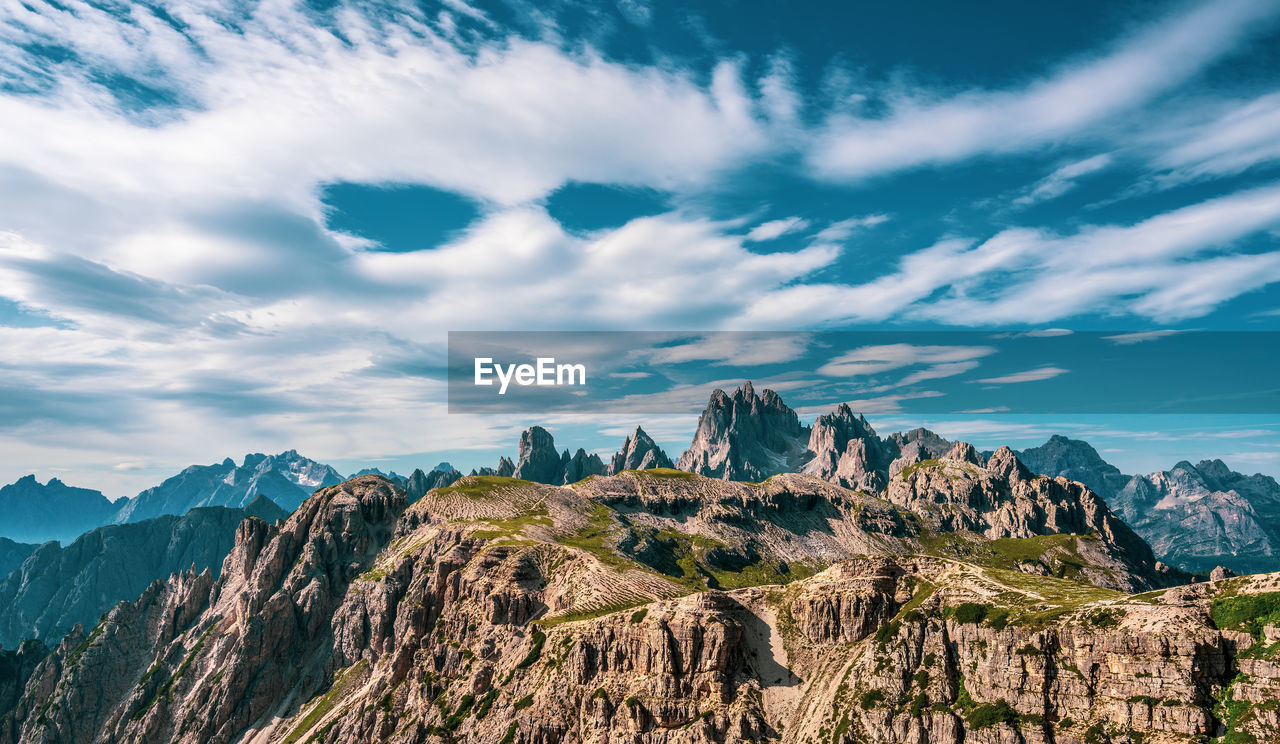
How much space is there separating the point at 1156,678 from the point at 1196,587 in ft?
76.7

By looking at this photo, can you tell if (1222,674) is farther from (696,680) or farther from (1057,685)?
(696,680)

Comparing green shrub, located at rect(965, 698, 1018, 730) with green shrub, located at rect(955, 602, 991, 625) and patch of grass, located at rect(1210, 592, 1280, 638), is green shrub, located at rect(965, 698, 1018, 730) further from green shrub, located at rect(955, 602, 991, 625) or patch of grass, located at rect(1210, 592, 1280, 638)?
patch of grass, located at rect(1210, 592, 1280, 638)

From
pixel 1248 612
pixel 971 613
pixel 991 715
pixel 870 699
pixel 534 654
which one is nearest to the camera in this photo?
pixel 1248 612

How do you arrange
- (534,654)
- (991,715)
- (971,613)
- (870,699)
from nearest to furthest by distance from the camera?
(991,715)
(971,613)
(870,699)
(534,654)

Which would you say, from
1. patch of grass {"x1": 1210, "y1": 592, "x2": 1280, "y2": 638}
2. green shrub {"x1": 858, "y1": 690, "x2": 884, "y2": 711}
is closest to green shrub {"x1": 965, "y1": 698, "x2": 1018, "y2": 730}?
green shrub {"x1": 858, "y1": 690, "x2": 884, "y2": 711}

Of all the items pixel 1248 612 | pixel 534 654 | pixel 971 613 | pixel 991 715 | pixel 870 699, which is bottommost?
pixel 534 654

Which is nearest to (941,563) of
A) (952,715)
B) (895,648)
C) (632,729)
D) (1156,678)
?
(895,648)

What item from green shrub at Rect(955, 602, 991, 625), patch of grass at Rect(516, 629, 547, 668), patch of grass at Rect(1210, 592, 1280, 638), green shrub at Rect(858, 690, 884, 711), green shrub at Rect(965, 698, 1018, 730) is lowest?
patch of grass at Rect(516, 629, 547, 668)

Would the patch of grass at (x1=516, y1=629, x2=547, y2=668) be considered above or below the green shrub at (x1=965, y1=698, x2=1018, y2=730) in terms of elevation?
below

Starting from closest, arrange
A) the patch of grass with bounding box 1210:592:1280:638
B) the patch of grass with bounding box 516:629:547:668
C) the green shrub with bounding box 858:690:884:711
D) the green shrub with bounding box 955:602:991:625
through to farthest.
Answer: the patch of grass with bounding box 1210:592:1280:638, the green shrub with bounding box 955:602:991:625, the green shrub with bounding box 858:690:884:711, the patch of grass with bounding box 516:629:547:668

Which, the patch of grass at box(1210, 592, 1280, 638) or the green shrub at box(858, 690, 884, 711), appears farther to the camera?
the green shrub at box(858, 690, 884, 711)

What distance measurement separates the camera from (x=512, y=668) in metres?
198

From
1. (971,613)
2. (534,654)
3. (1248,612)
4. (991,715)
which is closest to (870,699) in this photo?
(991,715)

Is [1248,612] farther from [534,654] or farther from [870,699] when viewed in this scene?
[534,654]
